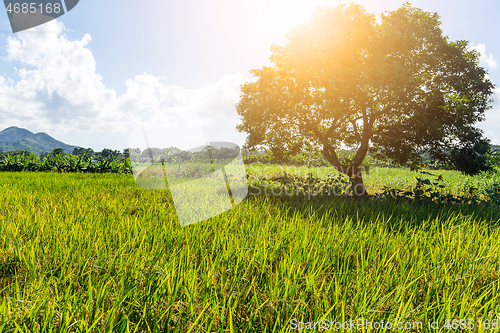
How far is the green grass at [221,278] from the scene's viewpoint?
1478 mm

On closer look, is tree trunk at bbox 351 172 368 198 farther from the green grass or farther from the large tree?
the green grass

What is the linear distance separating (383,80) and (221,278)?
7.00m

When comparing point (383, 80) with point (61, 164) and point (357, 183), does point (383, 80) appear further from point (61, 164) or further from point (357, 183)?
point (61, 164)

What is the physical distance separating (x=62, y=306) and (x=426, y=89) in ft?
32.4

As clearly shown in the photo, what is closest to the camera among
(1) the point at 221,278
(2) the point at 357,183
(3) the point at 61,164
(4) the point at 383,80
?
(1) the point at 221,278

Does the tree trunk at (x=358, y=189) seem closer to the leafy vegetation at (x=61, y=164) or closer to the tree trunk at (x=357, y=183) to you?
the tree trunk at (x=357, y=183)

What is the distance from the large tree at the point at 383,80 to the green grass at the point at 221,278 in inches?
195

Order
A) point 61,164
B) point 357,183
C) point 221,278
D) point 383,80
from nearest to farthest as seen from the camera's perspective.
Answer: point 221,278 < point 383,80 < point 357,183 < point 61,164

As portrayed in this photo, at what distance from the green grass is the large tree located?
4959 millimetres

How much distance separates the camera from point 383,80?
6.71 m

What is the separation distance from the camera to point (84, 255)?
219 cm


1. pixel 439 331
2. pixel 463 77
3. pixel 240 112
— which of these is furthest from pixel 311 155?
pixel 439 331

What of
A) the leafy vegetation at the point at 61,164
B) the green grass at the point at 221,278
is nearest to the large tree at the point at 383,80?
the green grass at the point at 221,278

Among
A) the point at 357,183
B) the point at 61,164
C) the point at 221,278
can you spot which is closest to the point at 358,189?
the point at 357,183
